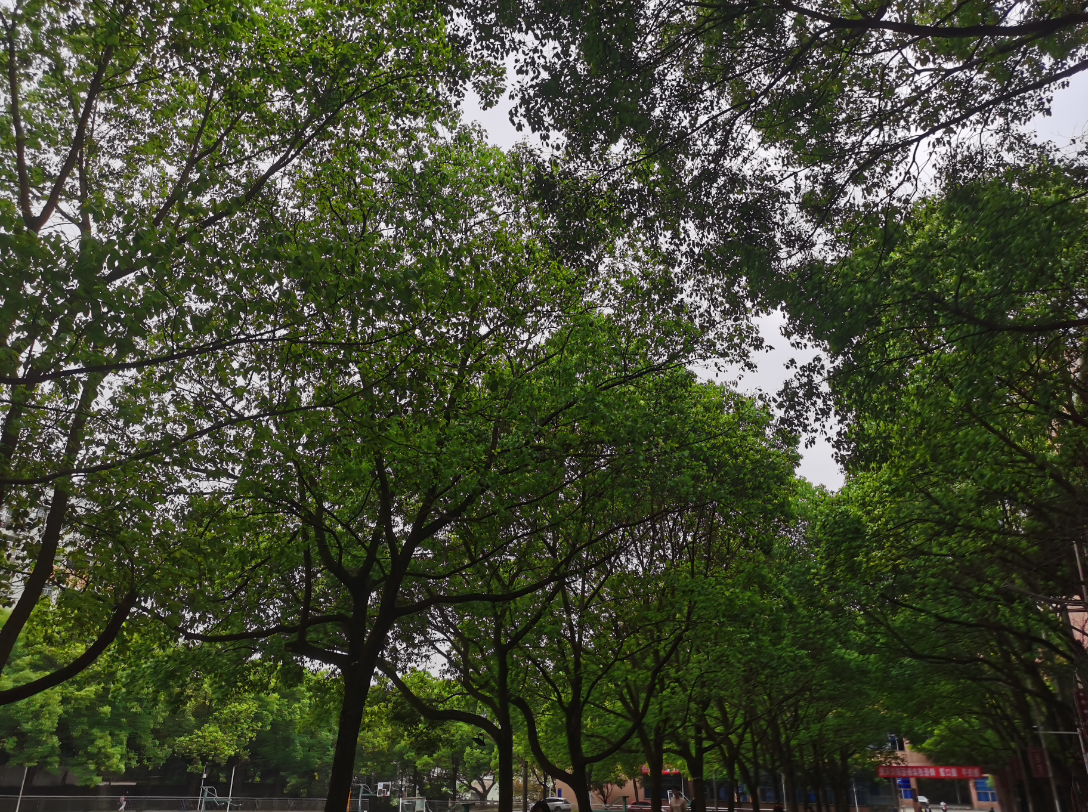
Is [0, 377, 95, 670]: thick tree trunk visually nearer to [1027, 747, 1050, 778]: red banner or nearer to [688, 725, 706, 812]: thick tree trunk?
[688, 725, 706, 812]: thick tree trunk

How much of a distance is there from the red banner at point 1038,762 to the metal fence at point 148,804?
125 ft

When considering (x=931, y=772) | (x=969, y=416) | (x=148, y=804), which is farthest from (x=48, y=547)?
(x=931, y=772)

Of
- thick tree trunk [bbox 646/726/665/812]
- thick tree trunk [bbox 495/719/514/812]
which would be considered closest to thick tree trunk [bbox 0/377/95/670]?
thick tree trunk [bbox 495/719/514/812]

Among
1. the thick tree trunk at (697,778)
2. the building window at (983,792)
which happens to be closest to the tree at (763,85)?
the thick tree trunk at (697,778)

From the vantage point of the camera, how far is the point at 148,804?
46.2 metres

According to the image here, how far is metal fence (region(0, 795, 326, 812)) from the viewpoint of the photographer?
1358 inches

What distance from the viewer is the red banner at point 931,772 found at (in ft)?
140

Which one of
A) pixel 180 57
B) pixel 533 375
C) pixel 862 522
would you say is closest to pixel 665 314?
pixel 533 375

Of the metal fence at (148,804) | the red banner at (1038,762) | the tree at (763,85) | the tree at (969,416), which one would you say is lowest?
the metal fence at (148,804)

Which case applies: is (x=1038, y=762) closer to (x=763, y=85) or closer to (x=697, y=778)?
(x=697, y=778)

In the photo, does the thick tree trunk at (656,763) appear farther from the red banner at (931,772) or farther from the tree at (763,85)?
the red banner at (931,772)

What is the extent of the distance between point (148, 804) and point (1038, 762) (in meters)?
46.3

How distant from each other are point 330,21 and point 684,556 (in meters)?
16.8

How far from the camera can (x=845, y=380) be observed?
9.91 m
